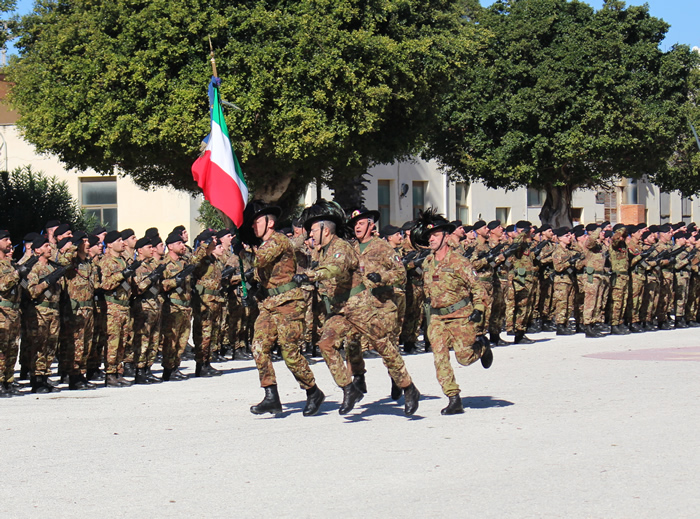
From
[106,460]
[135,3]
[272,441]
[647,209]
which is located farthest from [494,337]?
[647,209]

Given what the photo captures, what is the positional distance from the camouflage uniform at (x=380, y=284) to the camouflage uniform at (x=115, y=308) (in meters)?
3.83

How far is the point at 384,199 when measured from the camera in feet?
152

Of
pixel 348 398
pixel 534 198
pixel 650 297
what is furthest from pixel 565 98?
pixel 348 398

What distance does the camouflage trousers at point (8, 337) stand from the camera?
11.3 metres

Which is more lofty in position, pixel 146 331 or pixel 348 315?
pixel 348 315

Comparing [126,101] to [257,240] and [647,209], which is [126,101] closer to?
[257,240]

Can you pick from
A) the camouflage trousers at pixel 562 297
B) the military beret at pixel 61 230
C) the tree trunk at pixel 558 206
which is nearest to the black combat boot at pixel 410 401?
the military beret at pixel 61 230

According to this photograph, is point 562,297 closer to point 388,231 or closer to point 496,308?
point 496,308

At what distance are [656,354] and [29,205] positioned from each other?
18.4 m

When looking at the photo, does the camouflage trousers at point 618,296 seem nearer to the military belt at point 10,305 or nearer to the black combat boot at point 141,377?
the black combat boot at point 141,377

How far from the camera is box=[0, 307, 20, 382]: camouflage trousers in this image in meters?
11.3

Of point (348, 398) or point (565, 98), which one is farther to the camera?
point (565, 98)

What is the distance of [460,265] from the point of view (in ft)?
31.9

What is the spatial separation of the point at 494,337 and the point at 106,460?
10.6m
